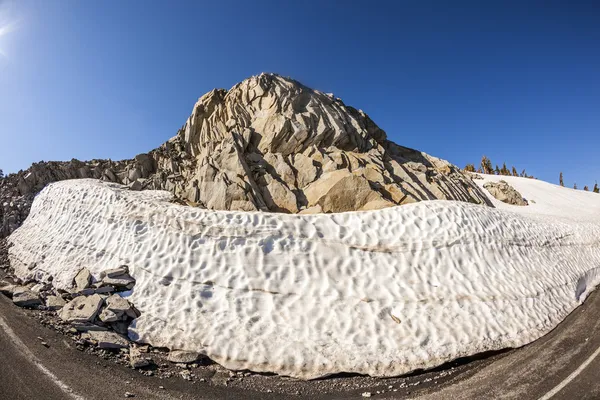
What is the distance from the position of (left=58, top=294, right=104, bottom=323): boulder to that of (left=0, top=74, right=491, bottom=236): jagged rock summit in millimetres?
6142

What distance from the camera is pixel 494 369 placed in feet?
24.6

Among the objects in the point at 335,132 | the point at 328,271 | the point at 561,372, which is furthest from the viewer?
the point at 335,132

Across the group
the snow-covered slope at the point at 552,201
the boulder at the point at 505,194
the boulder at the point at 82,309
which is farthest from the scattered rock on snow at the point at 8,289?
the boulder at the point at 505,194

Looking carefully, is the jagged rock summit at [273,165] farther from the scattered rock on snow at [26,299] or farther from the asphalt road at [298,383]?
the asphalt road at [298,383]

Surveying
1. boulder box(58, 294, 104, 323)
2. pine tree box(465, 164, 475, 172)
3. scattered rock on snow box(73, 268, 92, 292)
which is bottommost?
boulder box(58, 294, 104, 323)

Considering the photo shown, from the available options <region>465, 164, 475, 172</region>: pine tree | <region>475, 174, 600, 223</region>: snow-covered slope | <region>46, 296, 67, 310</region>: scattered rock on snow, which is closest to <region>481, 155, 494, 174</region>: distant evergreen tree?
<region>465, 164, 475, 172</region>: pine tree

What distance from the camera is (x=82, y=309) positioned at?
895 centimetres

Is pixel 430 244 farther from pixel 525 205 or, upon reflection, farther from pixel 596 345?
pixel 525 205

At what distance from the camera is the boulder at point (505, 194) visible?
30.7 metres

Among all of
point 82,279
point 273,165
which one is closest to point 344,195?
point 273,165

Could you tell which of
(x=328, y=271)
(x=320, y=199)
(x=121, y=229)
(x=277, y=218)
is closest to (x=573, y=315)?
(x=328, y=271)

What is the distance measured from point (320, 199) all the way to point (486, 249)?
7976 mm

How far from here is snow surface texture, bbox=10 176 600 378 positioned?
8.00 meters

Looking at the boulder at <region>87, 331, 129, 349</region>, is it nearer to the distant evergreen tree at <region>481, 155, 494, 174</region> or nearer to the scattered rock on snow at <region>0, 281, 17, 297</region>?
the scattered rock on snow at <region>0, 281, 17, 297</region>
